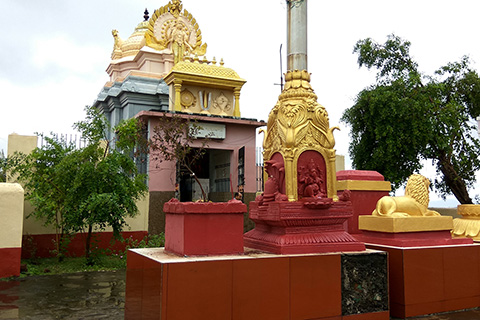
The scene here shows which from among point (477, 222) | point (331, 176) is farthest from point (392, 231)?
point (477, 222)

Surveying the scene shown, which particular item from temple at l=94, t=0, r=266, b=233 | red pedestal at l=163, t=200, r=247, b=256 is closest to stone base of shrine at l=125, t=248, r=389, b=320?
red pedestal at l=163, t=200, r=247, b=256

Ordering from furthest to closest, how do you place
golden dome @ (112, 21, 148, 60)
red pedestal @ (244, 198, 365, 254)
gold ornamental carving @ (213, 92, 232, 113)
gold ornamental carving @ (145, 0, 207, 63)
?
golden dome @ (112, 21, 148, 60)
gold ornamental carving @ (145, 0, 207, 63)
gold ornamental carving @ (213, 92, 232, 113)
red pedestal @ (244, 198, 365, 254)

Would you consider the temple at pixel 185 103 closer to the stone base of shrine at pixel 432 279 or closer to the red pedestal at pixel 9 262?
the red pedestal at pixel 9 262

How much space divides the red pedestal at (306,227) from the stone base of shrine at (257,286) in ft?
0.72

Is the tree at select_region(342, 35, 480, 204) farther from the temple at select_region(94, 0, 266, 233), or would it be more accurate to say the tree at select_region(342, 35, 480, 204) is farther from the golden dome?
the golden dome

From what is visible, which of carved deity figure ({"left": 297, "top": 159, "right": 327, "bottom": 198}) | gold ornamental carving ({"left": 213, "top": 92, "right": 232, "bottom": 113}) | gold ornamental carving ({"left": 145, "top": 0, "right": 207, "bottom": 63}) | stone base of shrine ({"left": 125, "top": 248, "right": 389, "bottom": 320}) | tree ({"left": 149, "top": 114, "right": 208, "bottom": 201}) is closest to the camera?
stone base of shrine ({"left": 125, "top": 248, "right": 389, "bottom": 320})

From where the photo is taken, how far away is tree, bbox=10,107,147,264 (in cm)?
959

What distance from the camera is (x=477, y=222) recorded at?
7.68 meters

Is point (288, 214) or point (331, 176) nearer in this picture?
point (288, 214)

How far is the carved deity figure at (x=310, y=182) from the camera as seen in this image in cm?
589

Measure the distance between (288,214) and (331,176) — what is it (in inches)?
42.4

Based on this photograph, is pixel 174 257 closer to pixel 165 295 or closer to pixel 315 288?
pixel 165 295

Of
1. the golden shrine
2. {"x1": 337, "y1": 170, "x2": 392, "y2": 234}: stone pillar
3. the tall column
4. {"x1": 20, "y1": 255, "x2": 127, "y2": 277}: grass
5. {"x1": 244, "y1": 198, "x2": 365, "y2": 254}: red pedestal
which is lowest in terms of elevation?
{"x1": 20, "y1": 255, "x2": 127, "y2": 277}: grass

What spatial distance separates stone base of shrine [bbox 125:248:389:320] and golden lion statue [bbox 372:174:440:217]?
121cm
